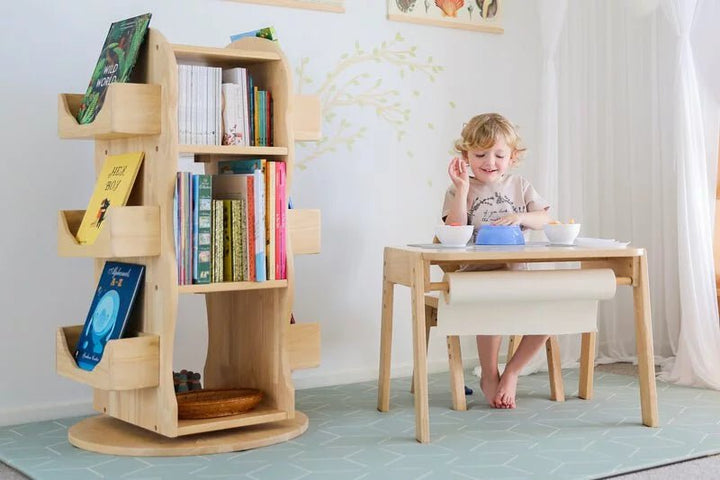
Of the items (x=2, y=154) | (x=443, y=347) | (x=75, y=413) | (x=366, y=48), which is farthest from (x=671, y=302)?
(x=2, y=154)

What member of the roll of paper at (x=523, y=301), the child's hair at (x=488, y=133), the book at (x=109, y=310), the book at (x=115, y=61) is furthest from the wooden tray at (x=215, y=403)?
the child's hair at (x=488, y=133)

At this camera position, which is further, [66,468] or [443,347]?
[443,347]

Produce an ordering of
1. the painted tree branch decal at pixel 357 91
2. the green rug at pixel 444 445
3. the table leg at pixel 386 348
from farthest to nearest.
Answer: the painted tree branch decal at pixel 357 91 < the table leg at pixel 386 348 < the green rug at pixel 444 445

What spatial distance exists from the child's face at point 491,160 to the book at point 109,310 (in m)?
1.05

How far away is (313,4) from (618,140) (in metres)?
1.28

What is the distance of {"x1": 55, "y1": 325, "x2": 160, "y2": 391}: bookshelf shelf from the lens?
7.41ft

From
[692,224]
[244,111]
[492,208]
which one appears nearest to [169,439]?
[244,111]

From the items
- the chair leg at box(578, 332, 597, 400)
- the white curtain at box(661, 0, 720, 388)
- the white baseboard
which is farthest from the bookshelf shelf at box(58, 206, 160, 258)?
the white curtain at box(661, 0, 720, 388)

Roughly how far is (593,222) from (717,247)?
1.52 feet

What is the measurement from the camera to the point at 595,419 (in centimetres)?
263

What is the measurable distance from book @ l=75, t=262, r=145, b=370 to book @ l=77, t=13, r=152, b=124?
1.28ft

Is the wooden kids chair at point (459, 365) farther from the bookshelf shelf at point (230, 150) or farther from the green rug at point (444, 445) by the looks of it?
the bookshelf shelf at point (230, 150)

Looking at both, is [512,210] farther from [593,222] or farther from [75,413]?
[75,413]

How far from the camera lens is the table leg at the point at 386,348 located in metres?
2.76
